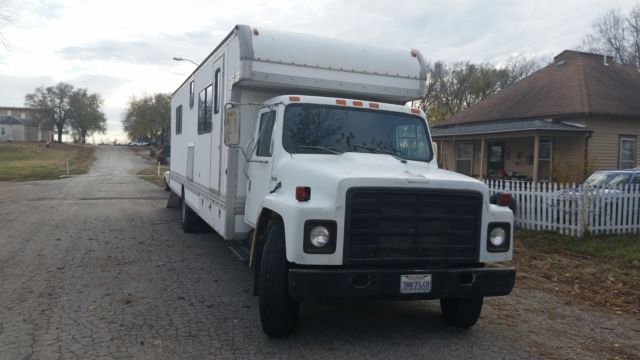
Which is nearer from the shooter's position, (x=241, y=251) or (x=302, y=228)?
(x=302, y=228)

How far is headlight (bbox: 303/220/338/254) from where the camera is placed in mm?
4355

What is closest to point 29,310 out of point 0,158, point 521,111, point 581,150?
point 581,150

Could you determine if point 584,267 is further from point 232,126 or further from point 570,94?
point 570,94

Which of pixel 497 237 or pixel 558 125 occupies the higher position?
pixel 558 125

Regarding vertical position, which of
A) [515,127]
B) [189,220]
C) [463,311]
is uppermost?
[515,127]

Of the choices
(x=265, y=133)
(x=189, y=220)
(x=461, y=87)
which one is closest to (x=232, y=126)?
(x=265, y=133)

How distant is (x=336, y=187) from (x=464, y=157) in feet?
72.5

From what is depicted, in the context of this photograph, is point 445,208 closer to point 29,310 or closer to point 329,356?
point 329,356

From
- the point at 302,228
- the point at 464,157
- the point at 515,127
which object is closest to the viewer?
the point at 302,228

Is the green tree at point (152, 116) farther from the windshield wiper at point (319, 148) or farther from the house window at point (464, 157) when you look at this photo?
the windshield wiper at point (319, 148)

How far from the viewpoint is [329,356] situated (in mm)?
4488

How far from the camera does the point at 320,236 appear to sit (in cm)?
439

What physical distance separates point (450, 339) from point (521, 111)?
2048cm

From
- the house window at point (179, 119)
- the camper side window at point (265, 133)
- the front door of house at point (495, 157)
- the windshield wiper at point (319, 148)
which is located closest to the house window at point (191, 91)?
the house window at point (179, 119)
